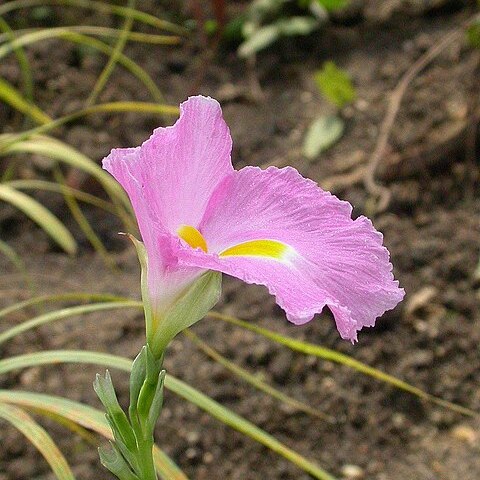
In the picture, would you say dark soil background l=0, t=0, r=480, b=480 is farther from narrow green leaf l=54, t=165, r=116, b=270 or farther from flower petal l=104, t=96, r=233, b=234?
flower petal l=104, t=96, r=233, b=234

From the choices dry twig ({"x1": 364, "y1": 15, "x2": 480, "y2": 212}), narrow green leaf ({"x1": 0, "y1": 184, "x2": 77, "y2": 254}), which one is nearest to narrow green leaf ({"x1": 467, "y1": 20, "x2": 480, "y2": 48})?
dry twig ({"x1": 364, "y1": 15, "x2": 480, "y2": 212})

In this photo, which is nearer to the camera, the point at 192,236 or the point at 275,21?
the point at 192,236

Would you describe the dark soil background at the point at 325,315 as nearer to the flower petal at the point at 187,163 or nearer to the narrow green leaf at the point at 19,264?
the narrow green leaf at the point at 19,264

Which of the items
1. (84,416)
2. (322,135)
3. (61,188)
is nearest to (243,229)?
(84,416)

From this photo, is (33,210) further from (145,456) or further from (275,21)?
(275,21)

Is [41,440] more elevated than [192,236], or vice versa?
[192,236]

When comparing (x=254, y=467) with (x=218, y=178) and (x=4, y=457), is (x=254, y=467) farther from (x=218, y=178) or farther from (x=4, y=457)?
(x=218, y=178)
